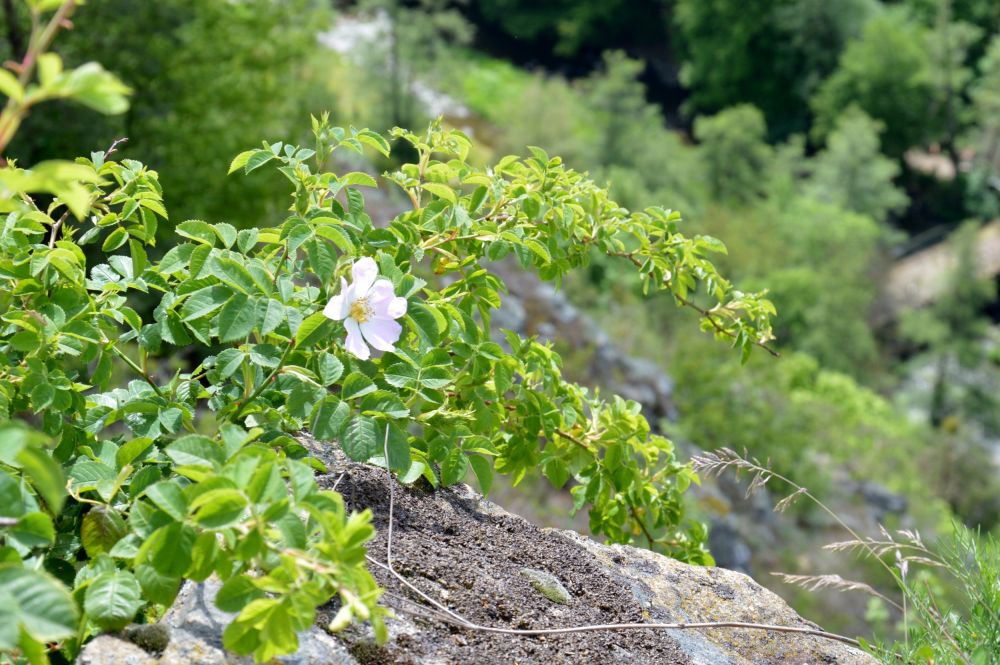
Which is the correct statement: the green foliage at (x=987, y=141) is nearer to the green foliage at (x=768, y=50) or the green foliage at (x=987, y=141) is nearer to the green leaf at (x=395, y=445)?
the green foliage at (x=768, y=50)

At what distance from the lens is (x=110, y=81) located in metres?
0.74

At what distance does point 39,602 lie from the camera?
76cm

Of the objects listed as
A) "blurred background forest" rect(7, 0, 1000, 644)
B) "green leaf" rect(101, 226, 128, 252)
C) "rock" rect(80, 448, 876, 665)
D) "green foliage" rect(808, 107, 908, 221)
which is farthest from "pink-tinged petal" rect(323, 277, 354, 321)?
"green foliage" rect(808, 107, 908, 221)

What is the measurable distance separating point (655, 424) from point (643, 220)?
8.48 meters

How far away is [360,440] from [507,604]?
1.22ft

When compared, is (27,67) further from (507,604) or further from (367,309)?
(507,604)

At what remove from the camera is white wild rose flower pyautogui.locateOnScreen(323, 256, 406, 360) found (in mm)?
1283

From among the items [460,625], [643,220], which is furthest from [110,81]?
[643,220]

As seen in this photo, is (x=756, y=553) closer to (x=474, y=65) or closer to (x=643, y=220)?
(x=643, y=220)

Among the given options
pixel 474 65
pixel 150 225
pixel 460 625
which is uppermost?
pixel 150 225

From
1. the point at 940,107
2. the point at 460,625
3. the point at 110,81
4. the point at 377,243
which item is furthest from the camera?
the point at 940,107

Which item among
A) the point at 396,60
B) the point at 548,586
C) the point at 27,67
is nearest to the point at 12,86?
the point at 27,67

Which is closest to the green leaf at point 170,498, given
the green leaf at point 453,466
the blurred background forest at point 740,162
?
the green leaf at point 453,466

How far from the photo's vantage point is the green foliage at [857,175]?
24.9 m
